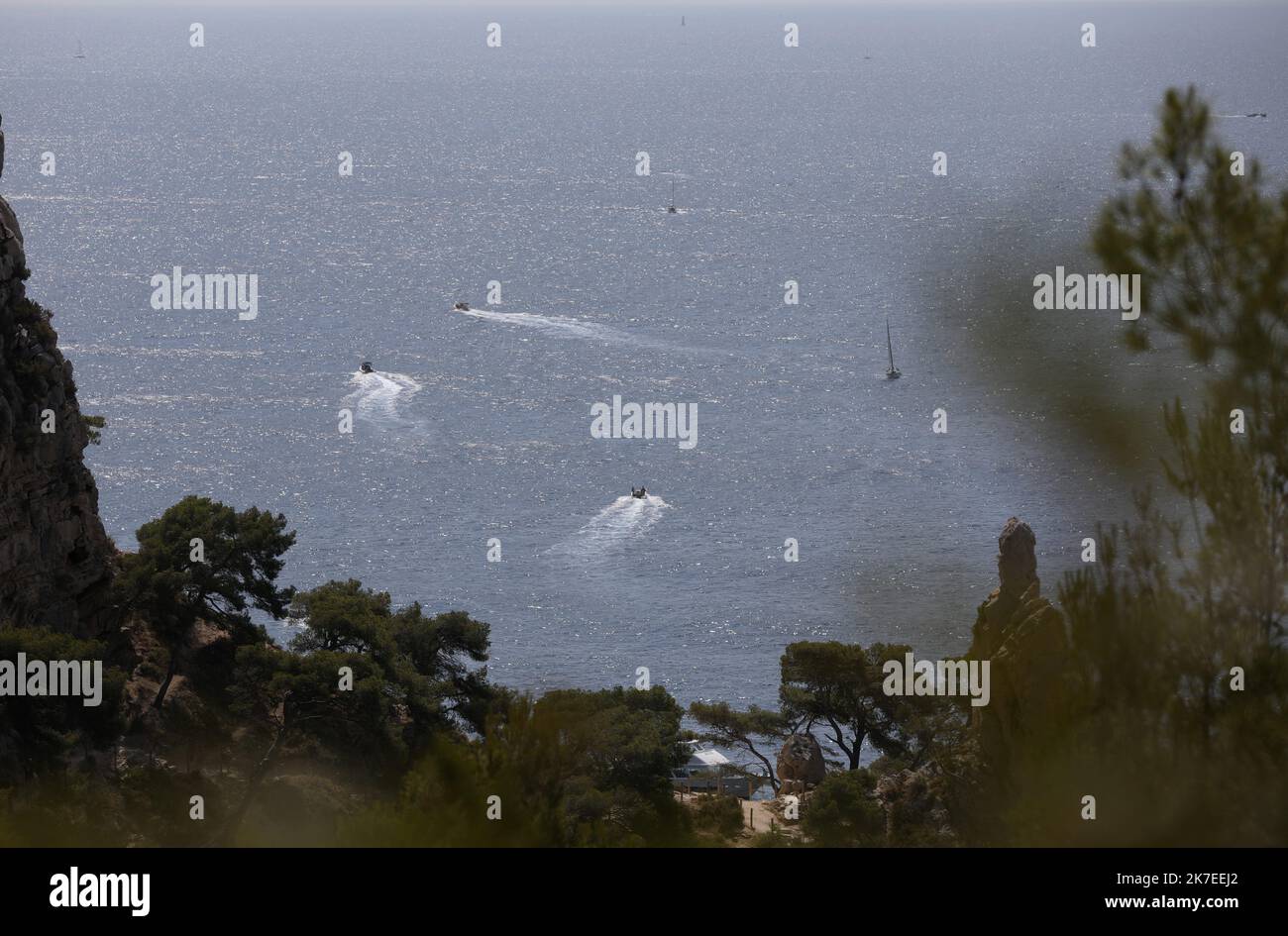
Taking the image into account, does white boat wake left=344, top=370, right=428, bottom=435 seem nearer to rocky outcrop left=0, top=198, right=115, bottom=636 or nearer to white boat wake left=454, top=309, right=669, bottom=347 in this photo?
white boat wake left=454, top=309, right=669, bottom=347

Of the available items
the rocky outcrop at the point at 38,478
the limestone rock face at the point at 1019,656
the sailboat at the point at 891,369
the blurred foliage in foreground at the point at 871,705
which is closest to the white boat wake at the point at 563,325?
the sailboat at the point at 891,369

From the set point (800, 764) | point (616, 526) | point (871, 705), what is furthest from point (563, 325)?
point (800, 764)

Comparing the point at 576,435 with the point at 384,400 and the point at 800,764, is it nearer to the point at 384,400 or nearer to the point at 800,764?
the point at 384,400

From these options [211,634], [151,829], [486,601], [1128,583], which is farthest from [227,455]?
[1128,583]

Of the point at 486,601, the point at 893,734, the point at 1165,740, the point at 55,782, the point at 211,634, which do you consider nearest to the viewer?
the point at 1165,740

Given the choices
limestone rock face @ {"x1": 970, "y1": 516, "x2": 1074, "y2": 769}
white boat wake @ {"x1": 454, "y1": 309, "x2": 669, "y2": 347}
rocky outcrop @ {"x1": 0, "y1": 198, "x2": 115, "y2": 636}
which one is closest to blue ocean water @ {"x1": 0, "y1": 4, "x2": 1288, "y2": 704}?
white boat wake @ {"x1": 454, "y1": 309, "x2": 669, "y2": 347}
